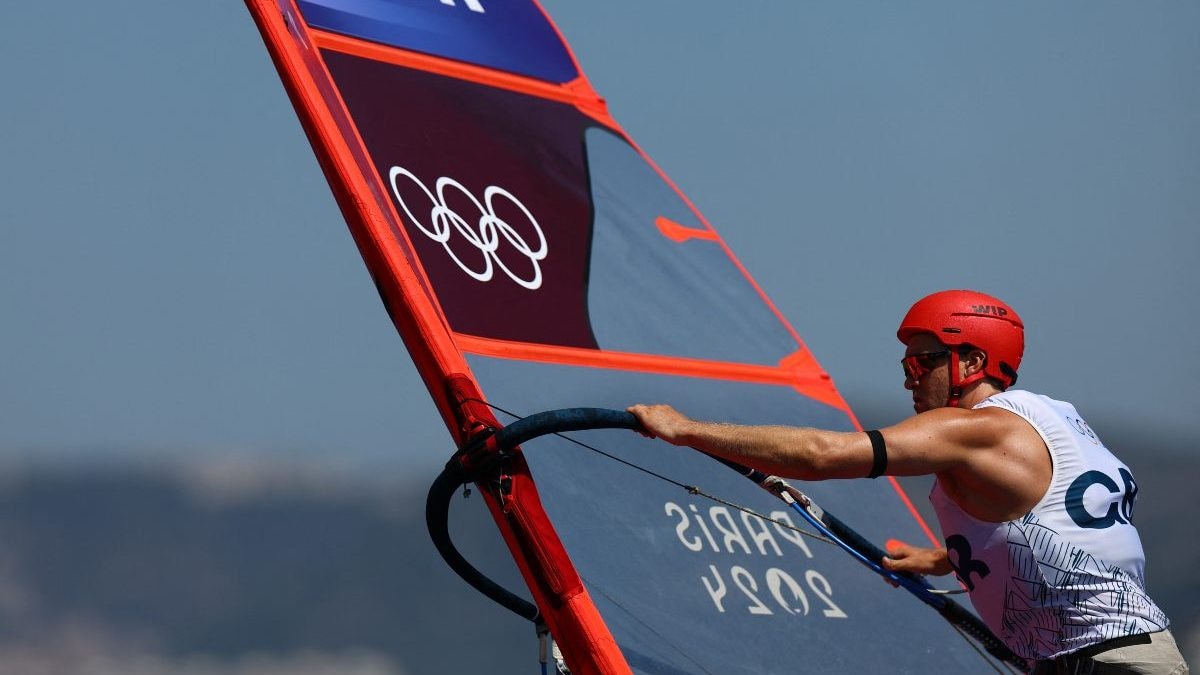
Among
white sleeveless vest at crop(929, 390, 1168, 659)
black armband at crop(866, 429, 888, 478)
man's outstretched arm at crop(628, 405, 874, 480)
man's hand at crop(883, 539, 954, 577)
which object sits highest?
man's outstretched arm at crop(628, 405, 874, 480)

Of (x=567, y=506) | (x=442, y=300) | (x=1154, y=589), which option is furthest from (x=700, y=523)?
(x=1154, y=589)

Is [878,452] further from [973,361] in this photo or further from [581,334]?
[581,334]

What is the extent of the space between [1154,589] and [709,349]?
753 centimetres

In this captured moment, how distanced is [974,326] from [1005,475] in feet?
0.99

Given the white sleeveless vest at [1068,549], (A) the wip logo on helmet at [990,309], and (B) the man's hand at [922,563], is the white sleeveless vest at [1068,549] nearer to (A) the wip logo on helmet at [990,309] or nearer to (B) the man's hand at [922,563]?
(A) the wip logo on helmet at [990,309]

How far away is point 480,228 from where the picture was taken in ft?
11.4

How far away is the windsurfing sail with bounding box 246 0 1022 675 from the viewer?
9.57 ft

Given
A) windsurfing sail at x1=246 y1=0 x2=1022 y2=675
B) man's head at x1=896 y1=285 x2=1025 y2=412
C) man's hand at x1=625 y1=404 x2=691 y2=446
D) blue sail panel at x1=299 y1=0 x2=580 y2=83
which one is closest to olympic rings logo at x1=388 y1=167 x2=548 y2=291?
windsurfing sail at x1=246 y1=0 x2=1022 y2=675

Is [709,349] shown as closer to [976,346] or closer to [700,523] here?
[700,523]

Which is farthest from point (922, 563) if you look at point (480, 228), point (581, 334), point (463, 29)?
point (463, 29)

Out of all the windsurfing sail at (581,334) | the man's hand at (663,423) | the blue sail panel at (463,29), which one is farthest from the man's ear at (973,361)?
the blue sail panel at (463,29)

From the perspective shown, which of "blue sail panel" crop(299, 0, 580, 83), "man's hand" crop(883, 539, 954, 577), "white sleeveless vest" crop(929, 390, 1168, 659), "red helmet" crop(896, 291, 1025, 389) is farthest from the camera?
"blue sail panel" crop(299, 0, 580, 83)

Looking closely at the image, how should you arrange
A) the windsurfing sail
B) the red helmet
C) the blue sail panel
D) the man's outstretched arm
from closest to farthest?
the man's outstretched arm
the red helmet
the windsurfing sail
the blue sail panel

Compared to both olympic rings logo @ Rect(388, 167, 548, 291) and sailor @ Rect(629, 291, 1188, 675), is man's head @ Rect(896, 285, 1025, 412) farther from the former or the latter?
olympic rings logo @ Rect(388, 167, 548, 291)
